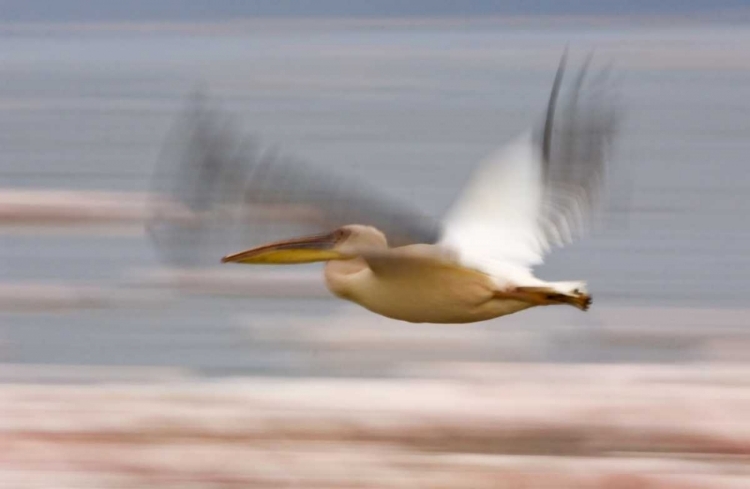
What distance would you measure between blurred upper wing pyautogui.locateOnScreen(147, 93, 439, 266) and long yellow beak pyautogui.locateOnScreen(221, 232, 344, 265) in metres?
0.06

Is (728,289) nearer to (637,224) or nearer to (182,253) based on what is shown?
(637,224)

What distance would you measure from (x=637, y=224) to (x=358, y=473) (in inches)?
266

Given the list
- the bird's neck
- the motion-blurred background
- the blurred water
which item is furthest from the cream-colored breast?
the blurred water

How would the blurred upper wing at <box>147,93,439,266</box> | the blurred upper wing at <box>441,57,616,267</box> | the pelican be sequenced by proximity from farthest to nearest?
the blurred upper wing at <box>441,57,616,267</box> < the pelican < the blurred upper wing at <box>147,93,439,266</box>

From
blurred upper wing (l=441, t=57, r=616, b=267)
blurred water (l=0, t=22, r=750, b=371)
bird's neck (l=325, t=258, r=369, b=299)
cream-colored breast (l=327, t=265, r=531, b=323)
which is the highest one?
blurred water (l=0, t=22, r=750, b=371)

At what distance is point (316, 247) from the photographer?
669cm

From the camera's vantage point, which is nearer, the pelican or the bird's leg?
the pelican

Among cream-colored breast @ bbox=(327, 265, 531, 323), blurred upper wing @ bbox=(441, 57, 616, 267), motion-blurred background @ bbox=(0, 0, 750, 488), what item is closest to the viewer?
cream-colored breast @ bbox=(327, 265, 531, 323)

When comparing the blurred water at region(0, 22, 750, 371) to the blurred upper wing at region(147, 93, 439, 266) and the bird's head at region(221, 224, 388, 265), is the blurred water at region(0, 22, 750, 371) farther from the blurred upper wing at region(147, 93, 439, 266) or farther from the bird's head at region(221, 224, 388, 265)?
the blurred upper wing at region(147, 93, 439, 266)

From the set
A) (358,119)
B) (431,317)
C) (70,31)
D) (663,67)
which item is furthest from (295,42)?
(431,317)

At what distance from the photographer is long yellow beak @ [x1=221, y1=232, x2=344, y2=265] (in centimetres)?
666

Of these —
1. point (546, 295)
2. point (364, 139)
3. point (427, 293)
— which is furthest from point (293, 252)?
point (364, 139)

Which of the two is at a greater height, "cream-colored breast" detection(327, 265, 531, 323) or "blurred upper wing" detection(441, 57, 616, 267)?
"blurred upper wing" detection(441, 57, 616, 267)

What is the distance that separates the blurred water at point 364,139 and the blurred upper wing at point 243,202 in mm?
2973
